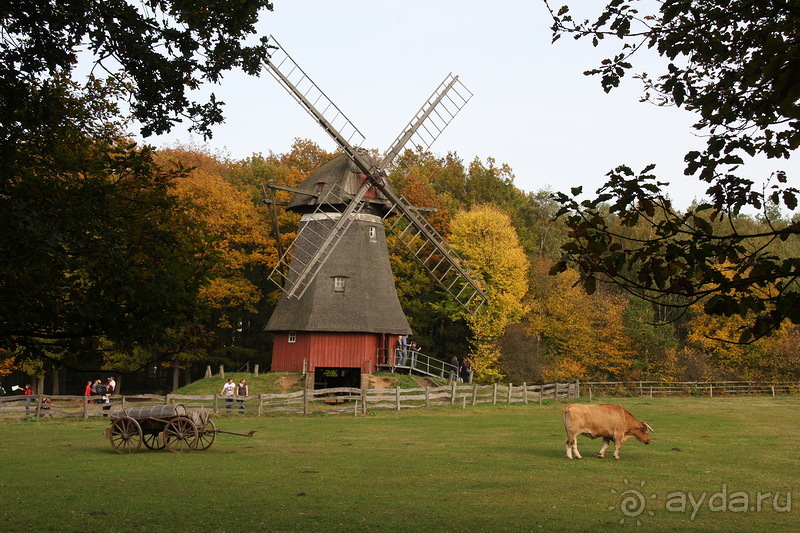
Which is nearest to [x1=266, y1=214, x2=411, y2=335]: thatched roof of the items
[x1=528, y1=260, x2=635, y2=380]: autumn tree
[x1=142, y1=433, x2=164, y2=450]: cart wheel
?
[x1=528, y1=260, x2=635, y2=380]: autumn tree

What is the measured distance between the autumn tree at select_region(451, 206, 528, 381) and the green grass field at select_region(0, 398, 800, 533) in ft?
80.8

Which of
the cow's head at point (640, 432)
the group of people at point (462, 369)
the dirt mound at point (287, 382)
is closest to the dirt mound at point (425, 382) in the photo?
the group of people at point (462, 369)

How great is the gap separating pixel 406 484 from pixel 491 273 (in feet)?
115

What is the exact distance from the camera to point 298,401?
2931cm

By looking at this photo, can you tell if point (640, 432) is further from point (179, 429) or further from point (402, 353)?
point (402, 353)

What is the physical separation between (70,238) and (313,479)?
19.0 ft

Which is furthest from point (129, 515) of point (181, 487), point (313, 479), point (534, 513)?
point (534, 513)

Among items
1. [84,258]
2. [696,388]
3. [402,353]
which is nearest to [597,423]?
[84,258]

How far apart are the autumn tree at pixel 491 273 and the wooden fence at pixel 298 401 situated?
10.5 metres

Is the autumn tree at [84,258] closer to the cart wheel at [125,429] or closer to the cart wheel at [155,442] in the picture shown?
the cart wheel at [125,429]

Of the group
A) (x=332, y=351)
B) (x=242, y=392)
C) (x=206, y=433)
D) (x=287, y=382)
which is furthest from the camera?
(x=332, y=351)

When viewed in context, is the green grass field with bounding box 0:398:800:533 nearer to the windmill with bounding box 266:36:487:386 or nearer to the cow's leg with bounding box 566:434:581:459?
the cow's leg with bounding box 566:434:581:459

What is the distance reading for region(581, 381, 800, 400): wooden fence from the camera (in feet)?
142

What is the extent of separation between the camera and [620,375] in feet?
160
